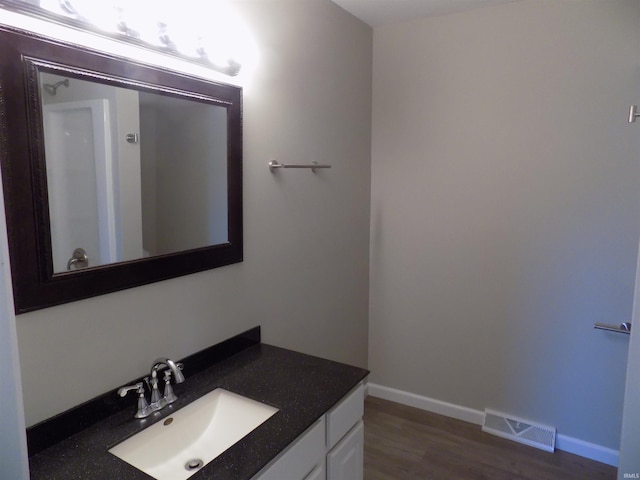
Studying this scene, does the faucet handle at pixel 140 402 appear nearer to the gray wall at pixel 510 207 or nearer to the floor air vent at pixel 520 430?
the gray wall at pixel 510 207

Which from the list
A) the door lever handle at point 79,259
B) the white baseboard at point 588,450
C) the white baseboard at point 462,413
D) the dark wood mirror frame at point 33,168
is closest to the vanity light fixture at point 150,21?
the dark wood mirror frame at point 33,168

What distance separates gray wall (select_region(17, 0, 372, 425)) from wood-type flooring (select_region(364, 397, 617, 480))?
Result: 0.54 metres

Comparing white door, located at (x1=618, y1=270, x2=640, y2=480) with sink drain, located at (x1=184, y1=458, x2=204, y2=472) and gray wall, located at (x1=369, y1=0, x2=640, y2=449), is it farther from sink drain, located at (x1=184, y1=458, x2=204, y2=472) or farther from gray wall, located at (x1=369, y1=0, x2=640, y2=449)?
sink drain, located at (x1=184, y1=458, x2=204, y2=472)

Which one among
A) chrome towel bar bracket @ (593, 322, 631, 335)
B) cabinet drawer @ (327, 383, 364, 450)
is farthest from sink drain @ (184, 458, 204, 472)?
chrome towel bar bracket @ (593, 322, 631, 335)

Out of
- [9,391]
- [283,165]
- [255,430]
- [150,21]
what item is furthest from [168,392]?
[150,21]

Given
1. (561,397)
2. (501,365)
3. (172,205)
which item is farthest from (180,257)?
(561,397)

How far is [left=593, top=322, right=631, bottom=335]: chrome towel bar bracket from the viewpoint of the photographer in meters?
2.17

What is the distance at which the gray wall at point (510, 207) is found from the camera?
87.2 inches

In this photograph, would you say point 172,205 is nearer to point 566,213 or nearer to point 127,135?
point 127,135

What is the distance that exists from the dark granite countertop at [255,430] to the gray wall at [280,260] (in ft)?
0.37

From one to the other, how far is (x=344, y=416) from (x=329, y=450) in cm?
12

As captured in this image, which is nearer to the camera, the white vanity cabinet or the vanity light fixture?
the vanity light fixture

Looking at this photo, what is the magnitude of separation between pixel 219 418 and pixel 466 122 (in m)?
2.14

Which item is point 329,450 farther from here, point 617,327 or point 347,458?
point 617,327
